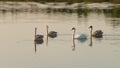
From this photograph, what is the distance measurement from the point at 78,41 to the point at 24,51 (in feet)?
18.5

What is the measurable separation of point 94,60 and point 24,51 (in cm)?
462

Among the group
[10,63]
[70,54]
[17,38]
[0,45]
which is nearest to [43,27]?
[17,38]

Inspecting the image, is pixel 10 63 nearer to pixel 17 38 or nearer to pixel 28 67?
pixel 28 67

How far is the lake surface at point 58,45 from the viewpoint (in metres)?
23.0

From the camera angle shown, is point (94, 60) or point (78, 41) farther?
point (78, 41)

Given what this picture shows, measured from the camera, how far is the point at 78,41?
31344mm

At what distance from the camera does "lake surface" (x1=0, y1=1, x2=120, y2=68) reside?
75.5 ft

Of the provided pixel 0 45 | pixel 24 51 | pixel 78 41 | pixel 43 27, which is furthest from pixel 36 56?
pixel 43 27

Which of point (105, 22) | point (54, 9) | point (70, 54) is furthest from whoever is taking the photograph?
point (54, 9)

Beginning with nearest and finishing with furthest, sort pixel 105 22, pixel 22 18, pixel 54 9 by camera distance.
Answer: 1. pixel 105 22
2. pixel 22 18
3. pixel 54 9

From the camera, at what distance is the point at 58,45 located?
28562 mm

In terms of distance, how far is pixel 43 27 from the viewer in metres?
38.0

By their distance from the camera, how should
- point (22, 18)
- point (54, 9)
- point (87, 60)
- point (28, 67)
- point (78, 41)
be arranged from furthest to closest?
point (54, 9) < point (22, 18) < point (78, 41) < point (87, 60) < point (28, 67)

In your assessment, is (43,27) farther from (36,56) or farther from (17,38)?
(36,56)
